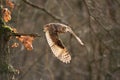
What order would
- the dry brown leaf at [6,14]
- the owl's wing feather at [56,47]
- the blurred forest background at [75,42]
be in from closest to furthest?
1. the owl's wing feather at [56,47]
2. the dry brown leaf at [6,14]
3. the blurred forest background at [75,42]

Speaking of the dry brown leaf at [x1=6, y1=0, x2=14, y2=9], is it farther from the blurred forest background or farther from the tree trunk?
the blurred forest background

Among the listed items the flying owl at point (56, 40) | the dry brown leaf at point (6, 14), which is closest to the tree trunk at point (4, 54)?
the dry brown leaf at point (6, 14)

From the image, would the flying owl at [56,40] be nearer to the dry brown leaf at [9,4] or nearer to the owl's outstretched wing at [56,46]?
the owl's outstretched wing at [56,46]

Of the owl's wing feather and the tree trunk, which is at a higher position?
the owl's wing feather

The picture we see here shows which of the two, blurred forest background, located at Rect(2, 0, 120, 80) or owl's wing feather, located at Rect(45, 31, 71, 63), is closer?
owl's wing feather, located at Rect(45, 31, 71, 63)

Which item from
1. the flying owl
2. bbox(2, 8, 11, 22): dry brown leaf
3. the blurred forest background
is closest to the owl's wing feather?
the flying owl

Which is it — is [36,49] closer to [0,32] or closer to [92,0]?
[92,0]

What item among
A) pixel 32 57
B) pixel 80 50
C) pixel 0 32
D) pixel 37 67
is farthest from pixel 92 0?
pixel 80 50

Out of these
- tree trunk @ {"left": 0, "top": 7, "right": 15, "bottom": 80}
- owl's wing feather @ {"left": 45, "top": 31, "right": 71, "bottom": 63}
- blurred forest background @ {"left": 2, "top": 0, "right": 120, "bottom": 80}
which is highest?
owl's wing feather @ {"left": 45, "top": 31, "right": 71, "bottom": 63}
